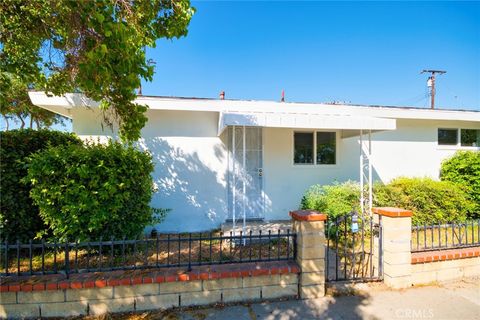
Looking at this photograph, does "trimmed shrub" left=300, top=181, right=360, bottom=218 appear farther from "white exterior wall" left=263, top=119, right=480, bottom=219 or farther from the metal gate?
the metal gate

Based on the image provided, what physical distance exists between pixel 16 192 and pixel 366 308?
546 cm

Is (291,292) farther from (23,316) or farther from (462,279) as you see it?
(23,316)

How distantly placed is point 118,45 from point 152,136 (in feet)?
12.2

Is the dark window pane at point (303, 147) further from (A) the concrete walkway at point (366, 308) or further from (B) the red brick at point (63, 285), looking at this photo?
(B) the red brick at point (63, 285)

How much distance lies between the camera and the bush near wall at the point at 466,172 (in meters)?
6.84

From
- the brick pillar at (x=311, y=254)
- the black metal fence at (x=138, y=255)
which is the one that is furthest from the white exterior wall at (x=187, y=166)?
the brick pillar at (x=311, y=254)

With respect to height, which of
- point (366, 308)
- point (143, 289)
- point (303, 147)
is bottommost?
point (366, 308)

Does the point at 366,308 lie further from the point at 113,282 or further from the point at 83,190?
the point at 83,190

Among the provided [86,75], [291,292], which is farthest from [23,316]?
[291,292]

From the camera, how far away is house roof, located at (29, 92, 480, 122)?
224 inches

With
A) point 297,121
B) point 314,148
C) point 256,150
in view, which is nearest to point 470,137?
point 314,148

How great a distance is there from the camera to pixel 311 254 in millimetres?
3178

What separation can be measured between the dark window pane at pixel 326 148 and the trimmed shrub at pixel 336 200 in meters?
1.34

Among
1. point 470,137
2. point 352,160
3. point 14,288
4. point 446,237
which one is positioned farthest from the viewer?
point 470,137
